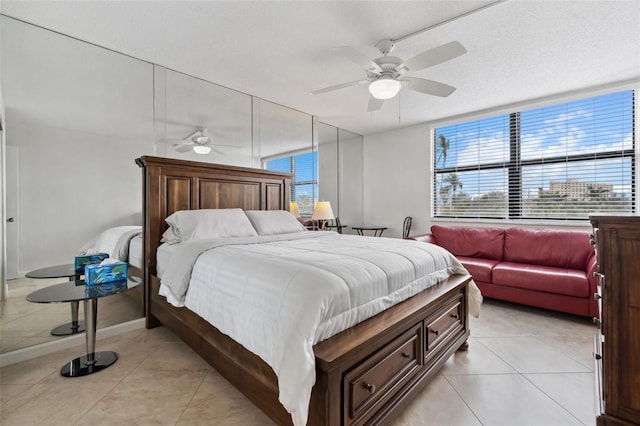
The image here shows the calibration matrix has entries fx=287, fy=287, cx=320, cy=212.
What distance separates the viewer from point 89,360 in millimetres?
2096

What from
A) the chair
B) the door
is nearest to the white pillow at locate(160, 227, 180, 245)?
the door

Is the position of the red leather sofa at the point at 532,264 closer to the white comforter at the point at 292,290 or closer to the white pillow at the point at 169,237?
the white comforter at the point at 292,290

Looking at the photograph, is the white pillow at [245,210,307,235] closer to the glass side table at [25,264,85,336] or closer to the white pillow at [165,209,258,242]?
the white pillow at [165,209,258,242]

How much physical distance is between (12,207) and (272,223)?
2107mm

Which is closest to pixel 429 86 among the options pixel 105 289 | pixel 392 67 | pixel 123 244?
pixel 392 67

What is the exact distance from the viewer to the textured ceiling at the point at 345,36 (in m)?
2.13

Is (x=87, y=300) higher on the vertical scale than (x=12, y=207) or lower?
lower

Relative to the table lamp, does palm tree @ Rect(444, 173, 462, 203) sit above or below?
above

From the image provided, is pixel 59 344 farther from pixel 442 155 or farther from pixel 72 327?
pixel 442 155

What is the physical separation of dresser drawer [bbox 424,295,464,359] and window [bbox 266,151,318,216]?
10.1 ft

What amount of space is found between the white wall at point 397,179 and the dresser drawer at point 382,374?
367 cm

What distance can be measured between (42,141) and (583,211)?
582 centimetres

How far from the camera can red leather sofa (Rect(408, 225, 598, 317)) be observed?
288 centimetres

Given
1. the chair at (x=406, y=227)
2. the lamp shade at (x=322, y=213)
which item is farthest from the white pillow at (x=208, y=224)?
the chair at (x=406, y=227)
